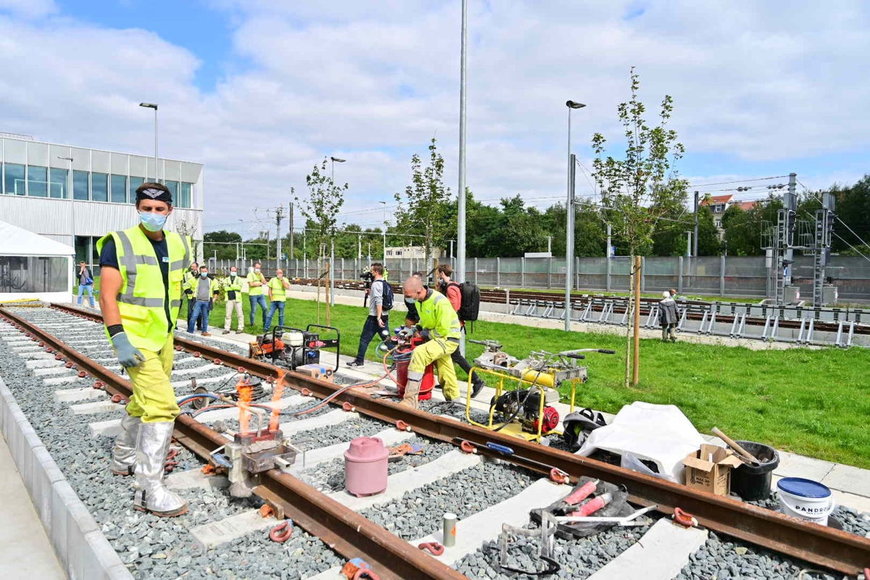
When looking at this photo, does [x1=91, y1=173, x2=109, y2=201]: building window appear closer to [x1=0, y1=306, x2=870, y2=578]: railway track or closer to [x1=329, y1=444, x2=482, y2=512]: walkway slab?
[x1=0, y1=306, x2=870, y2=578]: railway track

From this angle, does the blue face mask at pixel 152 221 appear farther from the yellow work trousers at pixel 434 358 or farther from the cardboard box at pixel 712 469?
the cardboard box at pixel 712 469

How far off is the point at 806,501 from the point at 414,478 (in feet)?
9.73

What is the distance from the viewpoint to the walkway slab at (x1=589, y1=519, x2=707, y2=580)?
3.76 m

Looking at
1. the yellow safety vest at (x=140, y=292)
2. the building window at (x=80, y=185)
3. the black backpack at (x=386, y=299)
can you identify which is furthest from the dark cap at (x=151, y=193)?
the building window at (x=80, y=185)

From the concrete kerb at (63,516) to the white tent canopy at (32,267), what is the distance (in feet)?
76.2

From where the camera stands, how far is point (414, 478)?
17.3 feet

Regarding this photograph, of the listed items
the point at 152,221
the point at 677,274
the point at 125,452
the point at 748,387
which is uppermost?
the point at 152,221

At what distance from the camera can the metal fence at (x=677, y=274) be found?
32.8 m

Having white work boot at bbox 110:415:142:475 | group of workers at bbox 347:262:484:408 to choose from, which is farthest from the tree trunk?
white work boot at bbox 110:415:142:475

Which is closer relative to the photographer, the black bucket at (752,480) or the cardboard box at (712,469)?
the cardboard box at (712,469)

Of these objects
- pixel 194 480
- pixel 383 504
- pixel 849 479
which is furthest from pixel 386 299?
pixel 849 479

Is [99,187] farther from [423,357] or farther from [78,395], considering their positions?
[423,357]

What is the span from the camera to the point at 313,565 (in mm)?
3830

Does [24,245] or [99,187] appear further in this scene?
[99,187]
